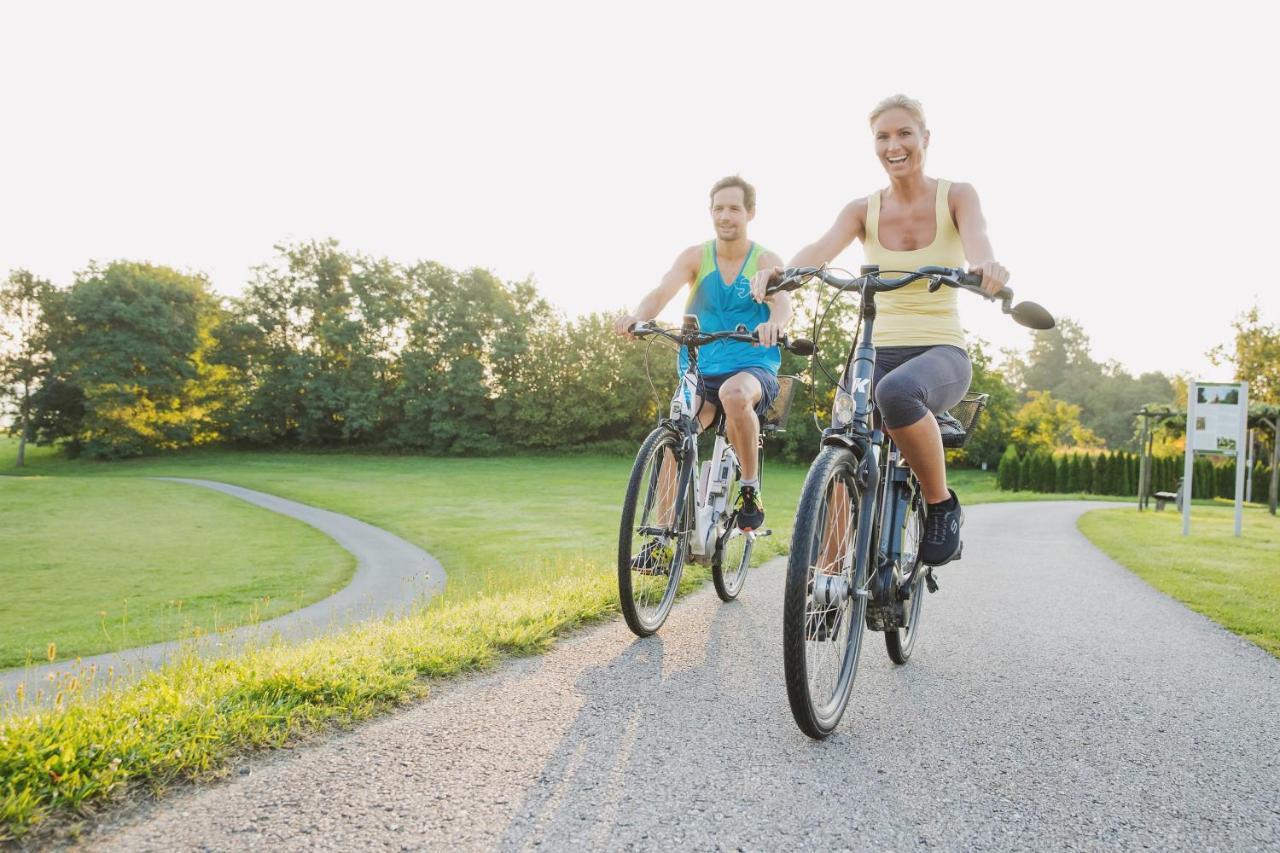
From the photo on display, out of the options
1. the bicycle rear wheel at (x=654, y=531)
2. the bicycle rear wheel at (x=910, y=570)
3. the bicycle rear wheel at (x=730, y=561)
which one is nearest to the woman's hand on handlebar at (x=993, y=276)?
the bicycle rear wheel at (x=910, y=570)

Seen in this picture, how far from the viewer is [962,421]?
3.51m

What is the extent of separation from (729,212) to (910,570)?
2232mm

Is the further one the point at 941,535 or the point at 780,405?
the point at 780,405

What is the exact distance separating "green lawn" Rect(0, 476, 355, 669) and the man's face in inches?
154

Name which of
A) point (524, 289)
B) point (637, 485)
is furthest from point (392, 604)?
point (524, 289)

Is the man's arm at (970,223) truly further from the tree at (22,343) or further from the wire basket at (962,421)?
the tree at (22,343)

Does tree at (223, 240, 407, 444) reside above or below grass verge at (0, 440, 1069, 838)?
above

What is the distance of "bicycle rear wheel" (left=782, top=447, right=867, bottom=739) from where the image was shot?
2.33 metres

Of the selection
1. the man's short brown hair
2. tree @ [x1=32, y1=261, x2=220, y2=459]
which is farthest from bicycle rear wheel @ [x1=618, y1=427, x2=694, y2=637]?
tree @ [x1=32, y1=261, x2=220, y2=459]

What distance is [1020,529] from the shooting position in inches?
489

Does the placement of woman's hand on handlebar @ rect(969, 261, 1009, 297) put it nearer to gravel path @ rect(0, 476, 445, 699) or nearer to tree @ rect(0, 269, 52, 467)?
gravel path @ rect(0, 476, 445, 699)

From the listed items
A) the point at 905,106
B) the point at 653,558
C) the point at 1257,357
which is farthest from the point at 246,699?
the point at 1257,357

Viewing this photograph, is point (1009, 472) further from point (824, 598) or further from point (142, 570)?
point (824, 598)

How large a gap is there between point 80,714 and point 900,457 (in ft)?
9.36
